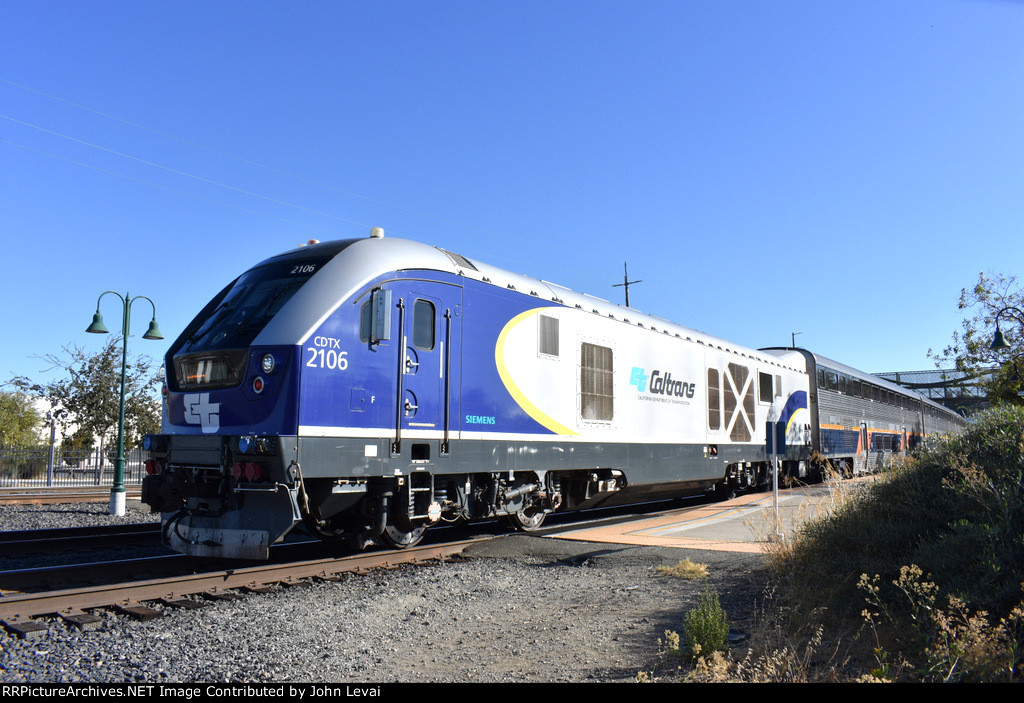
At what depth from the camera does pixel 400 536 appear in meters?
9.20

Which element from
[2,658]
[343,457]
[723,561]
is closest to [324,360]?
[343,457]

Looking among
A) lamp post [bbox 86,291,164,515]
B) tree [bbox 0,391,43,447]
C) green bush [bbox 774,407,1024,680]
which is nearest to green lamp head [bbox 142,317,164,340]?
lamp post [bbox 86,291,164,515]

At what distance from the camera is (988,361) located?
31.0 m

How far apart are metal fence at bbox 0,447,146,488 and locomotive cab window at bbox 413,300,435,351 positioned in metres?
19.5

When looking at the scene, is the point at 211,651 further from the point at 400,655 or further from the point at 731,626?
the point at 731,626

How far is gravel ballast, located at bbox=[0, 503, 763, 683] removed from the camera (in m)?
4.88

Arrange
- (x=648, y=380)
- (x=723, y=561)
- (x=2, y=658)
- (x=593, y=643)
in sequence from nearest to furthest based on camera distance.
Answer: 1. (x=2, y=658)
2. (x=593, y=643)
3. (x=723, y=561)
4. (x=648, y=380)

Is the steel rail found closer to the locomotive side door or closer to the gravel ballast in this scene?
the gravel ballast

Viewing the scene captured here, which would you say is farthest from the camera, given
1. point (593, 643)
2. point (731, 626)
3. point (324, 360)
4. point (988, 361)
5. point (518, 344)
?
point (988, 361)

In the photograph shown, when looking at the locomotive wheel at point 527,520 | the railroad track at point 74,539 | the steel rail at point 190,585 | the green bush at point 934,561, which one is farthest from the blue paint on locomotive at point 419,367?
the railroad track at point 74,539

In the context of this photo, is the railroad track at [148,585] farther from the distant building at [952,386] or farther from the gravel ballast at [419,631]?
the distant building at [952,386]

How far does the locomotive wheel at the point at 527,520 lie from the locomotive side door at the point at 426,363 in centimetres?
277

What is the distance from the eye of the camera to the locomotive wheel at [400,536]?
898 centimetres

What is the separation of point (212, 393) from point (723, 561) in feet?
20.6
